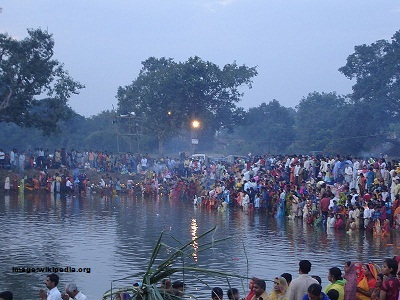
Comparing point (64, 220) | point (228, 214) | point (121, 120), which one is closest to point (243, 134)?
point (121, 120)

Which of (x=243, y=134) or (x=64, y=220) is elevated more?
(x=243, y=134)

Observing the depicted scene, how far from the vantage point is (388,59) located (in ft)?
176

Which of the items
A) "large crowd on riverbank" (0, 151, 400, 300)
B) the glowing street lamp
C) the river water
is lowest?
the river water

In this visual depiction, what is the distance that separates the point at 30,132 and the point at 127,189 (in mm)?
25528

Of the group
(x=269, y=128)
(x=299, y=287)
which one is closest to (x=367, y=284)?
(x=299, y=287)

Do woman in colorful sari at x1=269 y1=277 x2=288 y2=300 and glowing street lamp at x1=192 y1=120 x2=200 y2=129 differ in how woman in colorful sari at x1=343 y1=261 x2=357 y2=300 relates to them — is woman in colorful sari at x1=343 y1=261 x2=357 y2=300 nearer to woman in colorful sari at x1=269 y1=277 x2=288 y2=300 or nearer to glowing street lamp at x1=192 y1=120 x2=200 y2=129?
woman in colorful sari at x1=269 y1=277 x2=288 y2=300

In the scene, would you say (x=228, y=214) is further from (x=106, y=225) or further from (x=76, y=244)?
(x=76, y=244)

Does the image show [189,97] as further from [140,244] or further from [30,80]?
[140,244]

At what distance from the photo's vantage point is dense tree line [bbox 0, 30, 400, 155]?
4328 centimetres

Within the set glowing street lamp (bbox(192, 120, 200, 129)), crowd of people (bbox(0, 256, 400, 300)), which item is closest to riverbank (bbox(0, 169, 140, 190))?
glowing street lamp (bbox(192, 120, 200, 129))

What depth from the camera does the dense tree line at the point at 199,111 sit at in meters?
43.3

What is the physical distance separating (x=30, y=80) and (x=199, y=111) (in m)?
18.4

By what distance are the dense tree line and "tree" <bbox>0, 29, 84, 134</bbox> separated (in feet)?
0.19

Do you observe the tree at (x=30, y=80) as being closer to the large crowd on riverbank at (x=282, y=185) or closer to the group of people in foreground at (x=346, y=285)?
the large crowd on riverbank at (x=282, y=185)
